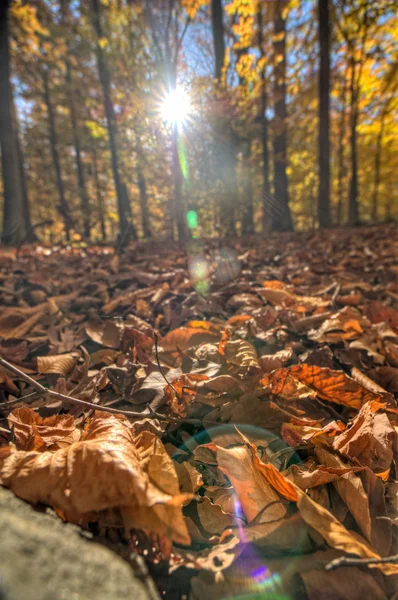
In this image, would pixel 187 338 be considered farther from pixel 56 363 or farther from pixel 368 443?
pixel 368 443

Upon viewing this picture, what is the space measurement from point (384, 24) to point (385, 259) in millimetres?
9887

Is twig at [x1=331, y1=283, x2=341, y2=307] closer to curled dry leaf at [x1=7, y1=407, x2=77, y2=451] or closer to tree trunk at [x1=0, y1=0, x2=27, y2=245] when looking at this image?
curled dry leaf at [x1=7, y1=407, x2=77, y2=451]

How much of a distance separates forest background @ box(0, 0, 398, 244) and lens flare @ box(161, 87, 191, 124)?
41mm

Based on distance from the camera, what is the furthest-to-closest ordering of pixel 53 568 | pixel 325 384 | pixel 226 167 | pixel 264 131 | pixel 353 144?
pixel 353 144 < pixel 264 131 < pixel 226 167 < pixel 325 384 < pixel 53 568

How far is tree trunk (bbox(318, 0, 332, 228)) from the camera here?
24.2ft

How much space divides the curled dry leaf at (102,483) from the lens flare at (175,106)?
416 centimetres

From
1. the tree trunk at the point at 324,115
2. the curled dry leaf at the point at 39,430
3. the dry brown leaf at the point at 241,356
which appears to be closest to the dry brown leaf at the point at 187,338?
Result: the dry brown leaf at the point at 241,356

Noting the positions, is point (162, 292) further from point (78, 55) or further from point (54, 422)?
point (78, 55)

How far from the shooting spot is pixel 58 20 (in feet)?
34.9

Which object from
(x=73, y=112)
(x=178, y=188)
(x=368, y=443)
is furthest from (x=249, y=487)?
(x=73, y=112)

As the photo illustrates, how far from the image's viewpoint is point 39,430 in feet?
2.60

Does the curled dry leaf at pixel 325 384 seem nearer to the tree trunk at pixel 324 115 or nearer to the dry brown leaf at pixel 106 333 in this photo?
the dry brown leaf at pixel 106 333

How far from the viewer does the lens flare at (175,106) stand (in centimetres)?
408

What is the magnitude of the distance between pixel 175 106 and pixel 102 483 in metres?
4.47
